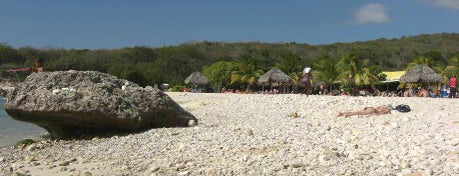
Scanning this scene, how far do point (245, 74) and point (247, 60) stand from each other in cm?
652

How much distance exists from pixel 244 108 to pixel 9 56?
269 feet

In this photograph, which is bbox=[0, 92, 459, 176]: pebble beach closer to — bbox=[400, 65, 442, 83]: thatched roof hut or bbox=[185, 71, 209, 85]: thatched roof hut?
bbox=[400, 65, 442, 83]: thatched roof hut

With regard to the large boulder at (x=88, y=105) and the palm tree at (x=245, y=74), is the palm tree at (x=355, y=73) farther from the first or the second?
the large boulder at (x=88, y=105)

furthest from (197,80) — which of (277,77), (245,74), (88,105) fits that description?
(88,105)

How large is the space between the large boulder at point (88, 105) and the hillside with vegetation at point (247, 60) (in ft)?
93.8

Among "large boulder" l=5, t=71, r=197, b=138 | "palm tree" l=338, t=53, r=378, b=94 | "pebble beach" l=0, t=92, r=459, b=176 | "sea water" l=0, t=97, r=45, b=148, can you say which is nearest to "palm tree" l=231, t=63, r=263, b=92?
"palm tree" l=338, t=53, r=378, b=94

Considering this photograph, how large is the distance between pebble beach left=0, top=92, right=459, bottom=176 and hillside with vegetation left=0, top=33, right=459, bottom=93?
2964 cm

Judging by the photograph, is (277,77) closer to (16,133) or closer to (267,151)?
(16,133)

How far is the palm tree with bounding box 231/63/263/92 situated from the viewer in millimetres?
52281

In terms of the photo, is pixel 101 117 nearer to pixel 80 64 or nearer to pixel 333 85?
pixel 333 85

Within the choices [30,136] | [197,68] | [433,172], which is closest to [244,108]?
→ [30,136]

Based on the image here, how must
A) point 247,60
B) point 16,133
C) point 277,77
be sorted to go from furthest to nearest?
point 247,60
point 277,77
point 16,133

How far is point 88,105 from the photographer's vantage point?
1252 centimetres

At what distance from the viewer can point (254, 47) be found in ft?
375
